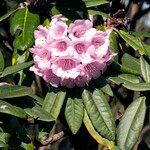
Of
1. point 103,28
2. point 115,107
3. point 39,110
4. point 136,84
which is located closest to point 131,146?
point 136,84

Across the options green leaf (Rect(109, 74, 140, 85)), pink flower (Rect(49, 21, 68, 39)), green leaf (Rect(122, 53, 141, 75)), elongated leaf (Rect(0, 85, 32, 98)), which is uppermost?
pink flower (Rect(49, 21, 68, 39))

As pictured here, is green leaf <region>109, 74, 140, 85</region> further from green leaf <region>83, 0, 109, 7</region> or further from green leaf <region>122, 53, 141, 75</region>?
green leaf <region>83, 0, 109, 7</region>

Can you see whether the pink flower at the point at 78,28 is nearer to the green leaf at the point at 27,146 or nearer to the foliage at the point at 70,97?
the foliage at the point at 70,97

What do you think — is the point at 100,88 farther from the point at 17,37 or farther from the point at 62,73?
the point at 17,37

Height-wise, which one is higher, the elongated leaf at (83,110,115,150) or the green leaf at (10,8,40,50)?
the green leaf at (10,8,40,50)

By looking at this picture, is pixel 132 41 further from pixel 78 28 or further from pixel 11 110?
pixel 11 110

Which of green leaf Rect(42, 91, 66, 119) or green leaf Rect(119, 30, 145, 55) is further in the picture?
green leaf Rect(119, 30, 145, 55)

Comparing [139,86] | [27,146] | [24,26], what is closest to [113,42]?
[139,86]

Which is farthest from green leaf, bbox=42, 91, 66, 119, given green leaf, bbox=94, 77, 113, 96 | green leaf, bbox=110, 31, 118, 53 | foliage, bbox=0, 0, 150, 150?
green leaf, bbox=110, 31, 118, 53
